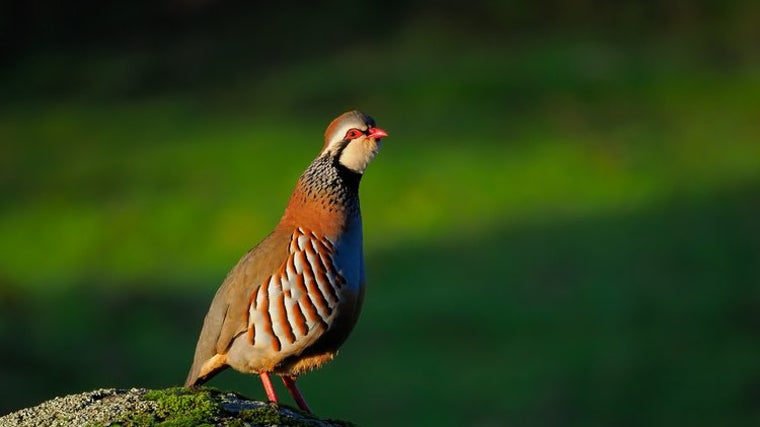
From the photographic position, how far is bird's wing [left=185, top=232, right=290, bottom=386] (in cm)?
593

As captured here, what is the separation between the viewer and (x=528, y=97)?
736 inches

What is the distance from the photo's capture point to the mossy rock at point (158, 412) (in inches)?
183

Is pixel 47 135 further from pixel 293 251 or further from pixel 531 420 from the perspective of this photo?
pixel 293 251

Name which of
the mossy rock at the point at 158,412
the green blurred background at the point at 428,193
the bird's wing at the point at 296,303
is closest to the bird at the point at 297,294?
the bird's wing at the point at 296,303

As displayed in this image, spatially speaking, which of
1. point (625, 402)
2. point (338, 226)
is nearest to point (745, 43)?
point (625, 402)

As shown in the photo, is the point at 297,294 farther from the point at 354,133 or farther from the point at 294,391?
the point at 354,133

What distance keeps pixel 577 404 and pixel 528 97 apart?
7.26 metres

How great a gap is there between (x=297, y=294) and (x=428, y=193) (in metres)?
10.5

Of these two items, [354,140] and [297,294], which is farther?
[354,140]

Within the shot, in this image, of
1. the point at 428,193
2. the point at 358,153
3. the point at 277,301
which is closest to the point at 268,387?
the point at 277,301

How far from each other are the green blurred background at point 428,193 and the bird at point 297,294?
5.46m

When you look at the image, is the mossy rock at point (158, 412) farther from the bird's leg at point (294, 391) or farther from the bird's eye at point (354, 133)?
the bird's eye at point (354, 133)

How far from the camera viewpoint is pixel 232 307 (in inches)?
234

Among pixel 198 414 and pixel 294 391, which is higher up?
pixel 294 391
